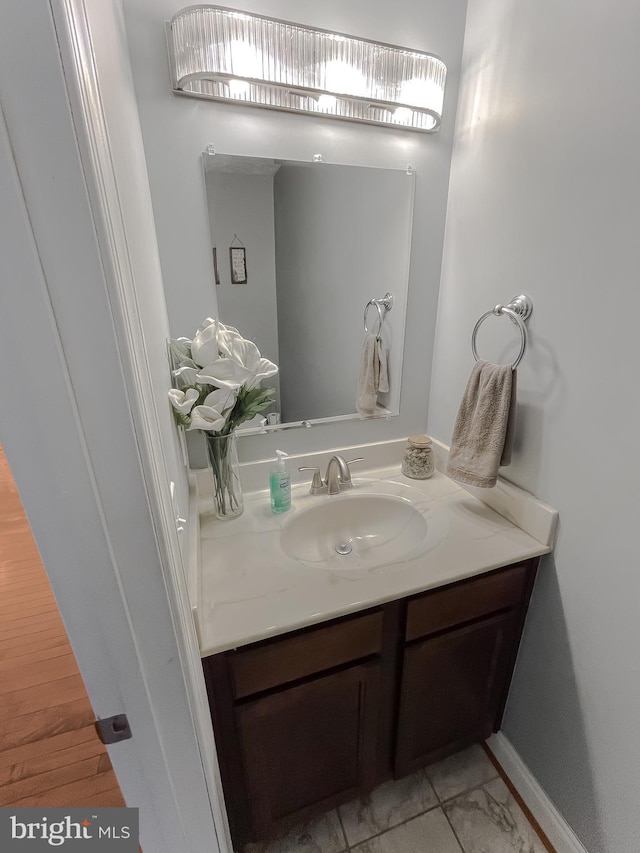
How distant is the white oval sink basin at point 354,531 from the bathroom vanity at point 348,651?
0.10 ft

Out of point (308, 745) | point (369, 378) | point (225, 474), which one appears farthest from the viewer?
point (369, 378)

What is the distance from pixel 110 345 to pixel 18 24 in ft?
0.74

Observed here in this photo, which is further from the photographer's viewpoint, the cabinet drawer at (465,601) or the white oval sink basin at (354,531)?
the white oval sink basin at (354,531)

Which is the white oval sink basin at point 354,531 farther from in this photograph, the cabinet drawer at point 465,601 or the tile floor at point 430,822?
the tile floor at point 430,822

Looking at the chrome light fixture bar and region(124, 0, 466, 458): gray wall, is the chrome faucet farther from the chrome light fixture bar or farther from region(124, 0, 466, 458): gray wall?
the chrome light fixture bar

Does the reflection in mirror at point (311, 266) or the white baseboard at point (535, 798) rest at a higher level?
the reflection in mirror at point (311, 266)

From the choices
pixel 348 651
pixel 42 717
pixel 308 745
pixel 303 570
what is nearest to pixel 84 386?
pixel 303 570

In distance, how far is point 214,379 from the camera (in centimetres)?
87

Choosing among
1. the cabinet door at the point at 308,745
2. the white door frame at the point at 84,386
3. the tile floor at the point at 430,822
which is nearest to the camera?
the white door frame at the point at 84,386

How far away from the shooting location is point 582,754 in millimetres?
1010

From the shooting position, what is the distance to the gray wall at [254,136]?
915 mm

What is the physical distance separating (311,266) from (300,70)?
45 cm

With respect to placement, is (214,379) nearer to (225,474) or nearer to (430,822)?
(225,474)

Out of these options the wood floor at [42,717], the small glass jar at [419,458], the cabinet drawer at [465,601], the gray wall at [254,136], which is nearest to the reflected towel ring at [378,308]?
the gray wall at [254,136]
